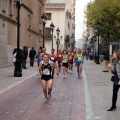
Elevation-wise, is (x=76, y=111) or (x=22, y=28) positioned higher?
(x=22, y=28)

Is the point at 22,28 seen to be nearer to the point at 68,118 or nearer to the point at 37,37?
the point at 37,37

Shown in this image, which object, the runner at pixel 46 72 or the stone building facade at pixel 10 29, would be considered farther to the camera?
the stone building facade at pixel 10 29

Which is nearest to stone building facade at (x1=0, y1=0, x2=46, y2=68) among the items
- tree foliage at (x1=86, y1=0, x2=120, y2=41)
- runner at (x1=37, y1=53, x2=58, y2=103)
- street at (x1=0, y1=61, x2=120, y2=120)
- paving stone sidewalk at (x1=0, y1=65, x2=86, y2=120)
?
tree foliage at (x1=86, y1=0, x2=120, y2=41)

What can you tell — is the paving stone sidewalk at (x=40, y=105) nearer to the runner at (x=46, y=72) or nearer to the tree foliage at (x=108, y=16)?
the runner at (x=46, y=72)

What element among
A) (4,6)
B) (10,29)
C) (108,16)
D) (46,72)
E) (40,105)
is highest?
(108,16)

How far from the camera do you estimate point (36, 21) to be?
154ft

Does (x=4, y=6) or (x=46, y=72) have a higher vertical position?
(x=4, y=6)

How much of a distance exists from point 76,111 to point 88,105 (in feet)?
3.33

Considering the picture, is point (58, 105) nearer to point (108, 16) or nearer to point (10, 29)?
point (10, 29)

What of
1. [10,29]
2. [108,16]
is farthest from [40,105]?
[108,16]

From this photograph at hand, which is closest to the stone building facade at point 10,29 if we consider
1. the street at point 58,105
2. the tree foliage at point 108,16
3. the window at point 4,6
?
the window at point 4,6

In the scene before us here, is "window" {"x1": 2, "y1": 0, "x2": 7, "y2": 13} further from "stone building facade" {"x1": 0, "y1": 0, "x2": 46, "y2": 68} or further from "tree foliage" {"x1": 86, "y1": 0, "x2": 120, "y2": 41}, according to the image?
"tree foliage" {"x1": 86, "y1": 0, "x2": 120, "y2": 41}

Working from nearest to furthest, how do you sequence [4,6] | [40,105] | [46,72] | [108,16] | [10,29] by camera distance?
[40,105] → [46,72] → [4,6] → [10,29] → [108,16]

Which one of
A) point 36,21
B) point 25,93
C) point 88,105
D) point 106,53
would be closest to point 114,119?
point 88,105
